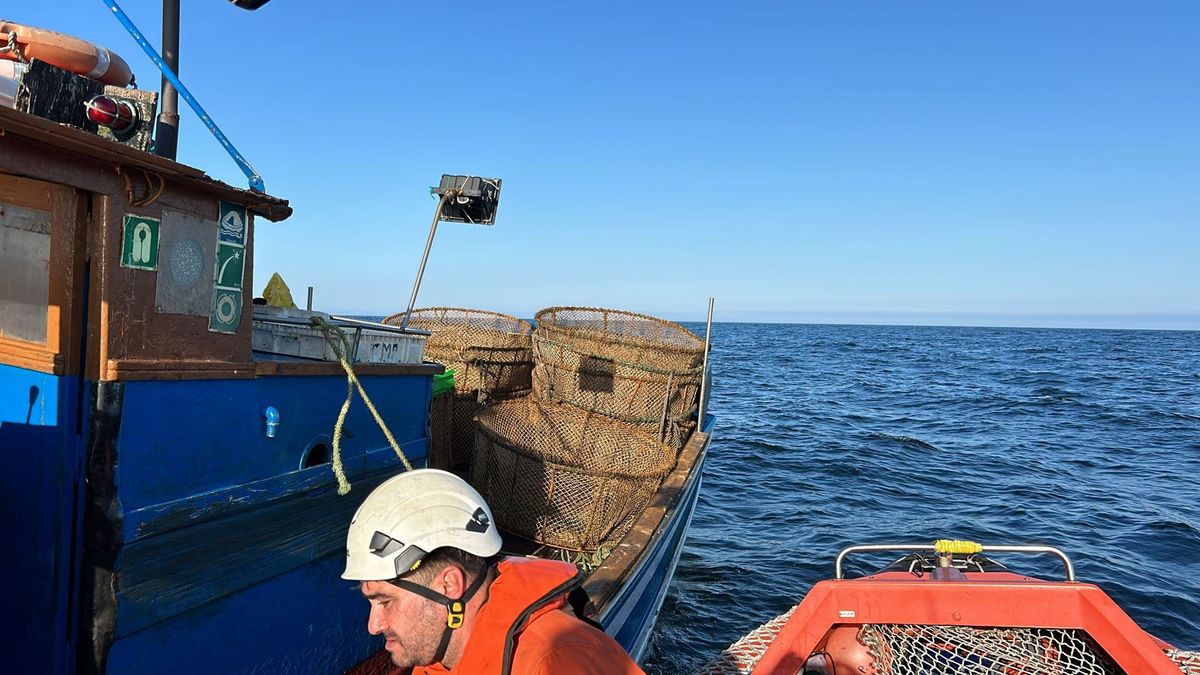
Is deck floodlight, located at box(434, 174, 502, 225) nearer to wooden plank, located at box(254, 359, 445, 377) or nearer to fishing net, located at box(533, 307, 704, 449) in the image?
wooden plank, located at box(254, 359, 445, 377)

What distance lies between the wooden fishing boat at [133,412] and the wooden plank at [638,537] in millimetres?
2023

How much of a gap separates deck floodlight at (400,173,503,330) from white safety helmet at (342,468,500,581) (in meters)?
4.00

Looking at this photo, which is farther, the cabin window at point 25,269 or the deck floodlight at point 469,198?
the deck floodlight at point 469,198

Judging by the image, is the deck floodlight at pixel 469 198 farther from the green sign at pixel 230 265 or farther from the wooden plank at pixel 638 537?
the wooden plank at pixel 638 537

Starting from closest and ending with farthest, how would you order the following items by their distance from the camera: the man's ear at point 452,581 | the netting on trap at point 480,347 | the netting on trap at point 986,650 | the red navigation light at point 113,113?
the man's ear at point 452,581 → the red navigation light at point 113,113 → the netting on trap at point 986,650 → the netting on trap at point 480,347

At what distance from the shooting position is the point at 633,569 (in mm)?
5281

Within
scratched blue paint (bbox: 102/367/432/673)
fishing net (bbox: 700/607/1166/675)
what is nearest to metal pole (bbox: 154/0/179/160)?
scratched blue paint (bbox: 102/367/432/673)

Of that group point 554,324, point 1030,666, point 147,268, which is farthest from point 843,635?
point 554,324

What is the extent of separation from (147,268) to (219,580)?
1682 millimetres

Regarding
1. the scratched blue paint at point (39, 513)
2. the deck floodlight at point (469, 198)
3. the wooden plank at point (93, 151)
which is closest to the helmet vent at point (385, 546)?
the scratched blue paint at point (39, 513)

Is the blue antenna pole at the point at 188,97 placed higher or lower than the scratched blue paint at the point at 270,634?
higher

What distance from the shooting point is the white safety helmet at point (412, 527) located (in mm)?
1885

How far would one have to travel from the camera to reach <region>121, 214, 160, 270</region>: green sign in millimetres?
3064

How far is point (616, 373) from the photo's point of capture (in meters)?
8.37
